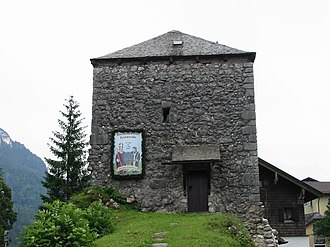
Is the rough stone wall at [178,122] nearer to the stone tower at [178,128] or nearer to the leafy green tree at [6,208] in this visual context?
the stone tower at [178,128]

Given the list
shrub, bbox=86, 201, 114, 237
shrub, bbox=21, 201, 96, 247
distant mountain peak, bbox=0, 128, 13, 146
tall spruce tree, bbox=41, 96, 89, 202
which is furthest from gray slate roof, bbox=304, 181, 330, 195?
distant mountain peak, bbox=0, 128, 13, 146

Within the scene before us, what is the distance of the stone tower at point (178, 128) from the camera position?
56.2 feet

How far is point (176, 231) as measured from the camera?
12312 millimetres

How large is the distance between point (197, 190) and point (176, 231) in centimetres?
499

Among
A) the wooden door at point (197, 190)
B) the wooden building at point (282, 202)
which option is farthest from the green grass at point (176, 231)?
the wooden building at point (282, 202)

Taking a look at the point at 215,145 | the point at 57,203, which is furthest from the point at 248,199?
the point at 57,203

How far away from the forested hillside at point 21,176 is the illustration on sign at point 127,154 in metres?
42.9

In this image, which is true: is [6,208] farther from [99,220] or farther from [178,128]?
[99,220]

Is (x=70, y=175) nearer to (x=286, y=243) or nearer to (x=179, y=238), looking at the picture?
(x=286, y=243)

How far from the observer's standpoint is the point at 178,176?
17.2 metres

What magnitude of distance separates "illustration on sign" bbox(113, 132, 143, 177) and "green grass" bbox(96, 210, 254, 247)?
1.91 m

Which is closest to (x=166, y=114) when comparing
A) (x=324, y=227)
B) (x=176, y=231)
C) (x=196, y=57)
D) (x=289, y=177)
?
(x=196, y=57)

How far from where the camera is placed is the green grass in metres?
10.9

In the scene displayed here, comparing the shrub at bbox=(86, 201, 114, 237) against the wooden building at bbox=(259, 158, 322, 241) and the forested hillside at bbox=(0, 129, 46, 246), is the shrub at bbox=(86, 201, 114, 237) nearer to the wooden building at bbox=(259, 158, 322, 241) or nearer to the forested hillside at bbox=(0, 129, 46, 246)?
the wooden building at bbox=(259, 158, 322, 241)
